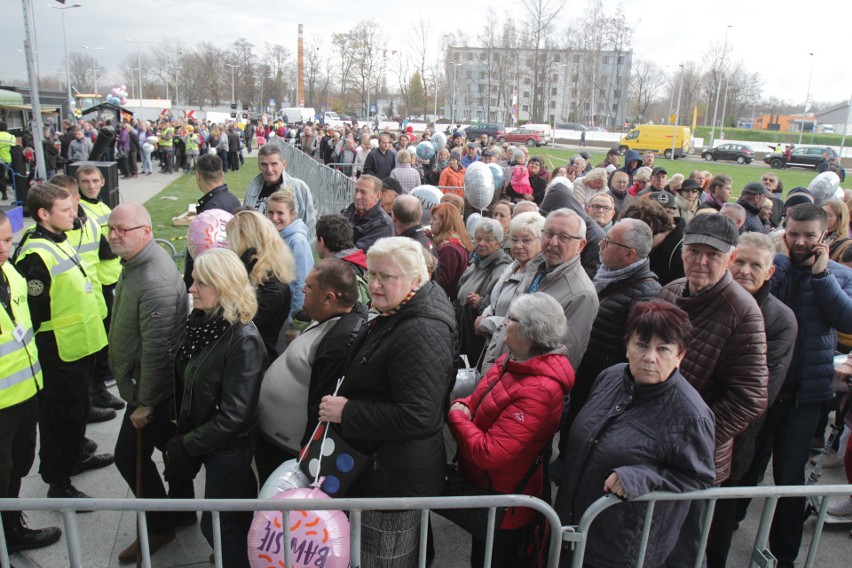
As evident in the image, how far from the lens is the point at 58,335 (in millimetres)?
3750

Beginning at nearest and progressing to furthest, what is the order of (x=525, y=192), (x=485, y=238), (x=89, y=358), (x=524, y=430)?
1. (x=524, y=430)
2. (x=89, y=358)
3. (x=485, y=238)
4. (x=525, y=192)

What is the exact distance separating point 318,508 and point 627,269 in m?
2.15

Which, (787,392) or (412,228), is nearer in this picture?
(787,392)

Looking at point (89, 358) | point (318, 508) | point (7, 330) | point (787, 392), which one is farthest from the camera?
point (89, 358)

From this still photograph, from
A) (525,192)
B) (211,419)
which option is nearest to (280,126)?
(525,192)

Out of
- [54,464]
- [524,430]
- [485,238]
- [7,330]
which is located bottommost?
[54,464]

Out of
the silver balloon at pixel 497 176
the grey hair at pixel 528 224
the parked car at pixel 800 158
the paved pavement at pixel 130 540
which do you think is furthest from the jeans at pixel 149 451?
the parked car at pixel 800 158

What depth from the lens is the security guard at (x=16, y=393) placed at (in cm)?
309

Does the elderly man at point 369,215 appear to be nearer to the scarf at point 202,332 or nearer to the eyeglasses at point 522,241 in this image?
the eyeglasses at point 522,241

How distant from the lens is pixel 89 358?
4.01m

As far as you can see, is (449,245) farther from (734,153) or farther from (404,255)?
(734,153)

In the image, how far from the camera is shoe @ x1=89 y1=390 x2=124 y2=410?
5.14 metres

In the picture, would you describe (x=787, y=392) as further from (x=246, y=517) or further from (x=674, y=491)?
(x=246, y=517)

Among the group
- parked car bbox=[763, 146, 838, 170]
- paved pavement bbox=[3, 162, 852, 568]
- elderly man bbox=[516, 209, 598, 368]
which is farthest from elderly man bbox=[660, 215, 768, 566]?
parked car bbox=[763, 146, 838, 170]
